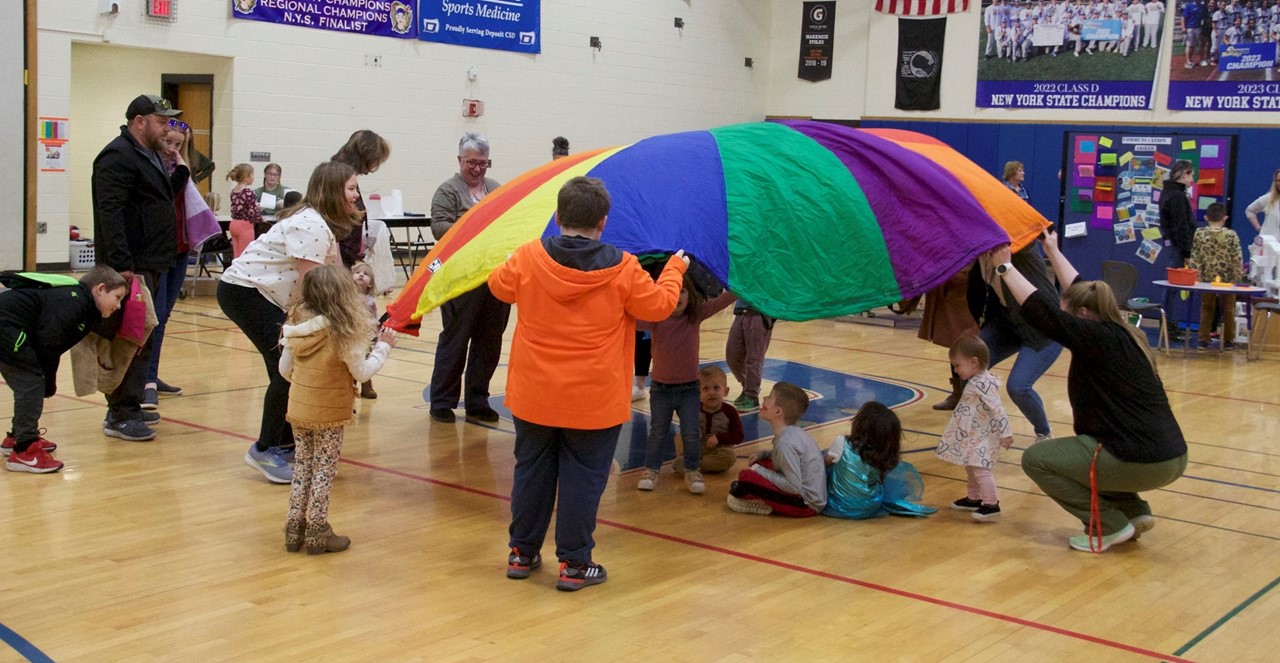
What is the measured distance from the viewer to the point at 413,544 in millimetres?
4852

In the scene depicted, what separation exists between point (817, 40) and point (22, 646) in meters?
16.6

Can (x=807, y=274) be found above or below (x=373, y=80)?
below

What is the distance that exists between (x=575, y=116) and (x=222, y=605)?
1345 centimetres

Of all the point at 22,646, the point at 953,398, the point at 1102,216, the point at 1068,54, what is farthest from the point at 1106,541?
the point at 1068,54

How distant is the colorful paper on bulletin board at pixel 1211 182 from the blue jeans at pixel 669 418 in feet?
34.1

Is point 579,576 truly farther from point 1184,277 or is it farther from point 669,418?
point 1184,277

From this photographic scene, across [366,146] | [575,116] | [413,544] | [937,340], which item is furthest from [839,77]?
[413,544]

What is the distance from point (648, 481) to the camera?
577 centimetres

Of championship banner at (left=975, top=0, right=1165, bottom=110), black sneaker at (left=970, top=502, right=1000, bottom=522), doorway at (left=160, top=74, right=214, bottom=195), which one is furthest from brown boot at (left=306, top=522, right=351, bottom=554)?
championship banner at (left=975, top=0, right=1165, bottom=110)

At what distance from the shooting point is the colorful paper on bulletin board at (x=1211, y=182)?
14.0 metres

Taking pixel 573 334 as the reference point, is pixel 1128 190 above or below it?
above

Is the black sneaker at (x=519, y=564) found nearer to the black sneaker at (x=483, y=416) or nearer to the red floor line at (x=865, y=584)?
the red floor line at (x=865, y=584)

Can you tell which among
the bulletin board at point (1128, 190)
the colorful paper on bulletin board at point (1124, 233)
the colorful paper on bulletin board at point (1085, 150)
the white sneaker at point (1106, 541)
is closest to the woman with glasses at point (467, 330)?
the white sneaker at point (1106, 541)

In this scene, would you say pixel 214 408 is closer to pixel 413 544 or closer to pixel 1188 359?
pixel 413 544
